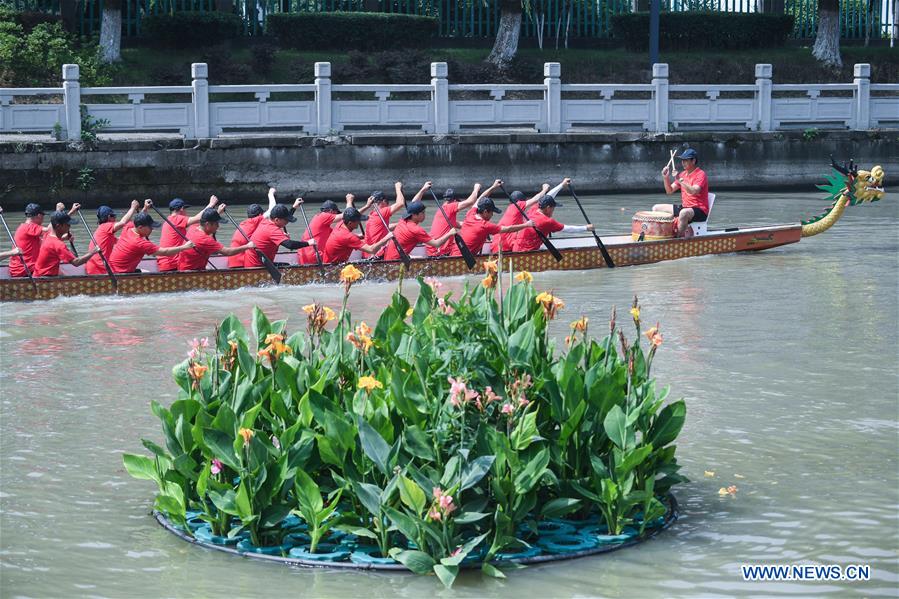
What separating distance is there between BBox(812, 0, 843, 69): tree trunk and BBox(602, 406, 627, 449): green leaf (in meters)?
28.0

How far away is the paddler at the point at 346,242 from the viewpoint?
1603cm

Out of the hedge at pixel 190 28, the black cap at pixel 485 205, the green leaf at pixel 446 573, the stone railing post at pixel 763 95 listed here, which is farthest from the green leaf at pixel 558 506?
the hedge at pixel 190 28

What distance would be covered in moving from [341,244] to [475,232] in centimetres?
174

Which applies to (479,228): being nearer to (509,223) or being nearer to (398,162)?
(509,223)

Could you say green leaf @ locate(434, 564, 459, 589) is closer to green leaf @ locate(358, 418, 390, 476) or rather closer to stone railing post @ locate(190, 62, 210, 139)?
green leaf @ locate(358, 418, 390, 476)

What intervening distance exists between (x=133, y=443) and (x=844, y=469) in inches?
193

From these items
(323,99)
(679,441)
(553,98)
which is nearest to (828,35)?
(553,98)

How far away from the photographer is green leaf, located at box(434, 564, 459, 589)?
269 inches

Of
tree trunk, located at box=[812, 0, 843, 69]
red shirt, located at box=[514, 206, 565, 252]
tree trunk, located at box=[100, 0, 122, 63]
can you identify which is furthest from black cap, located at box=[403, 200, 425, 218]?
tree trunk, located at box=[812, 0, 843, 69]

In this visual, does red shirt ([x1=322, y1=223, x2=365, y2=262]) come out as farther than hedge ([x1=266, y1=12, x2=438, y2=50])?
No

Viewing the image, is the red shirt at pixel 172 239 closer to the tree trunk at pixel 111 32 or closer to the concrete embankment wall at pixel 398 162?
the concrete embankment wall at pixel 398 162

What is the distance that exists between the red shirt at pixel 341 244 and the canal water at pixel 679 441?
1.68 feet

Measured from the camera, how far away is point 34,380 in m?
11.8

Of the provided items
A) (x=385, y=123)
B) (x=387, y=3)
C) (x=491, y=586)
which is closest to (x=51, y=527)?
(x=491, y=586)
